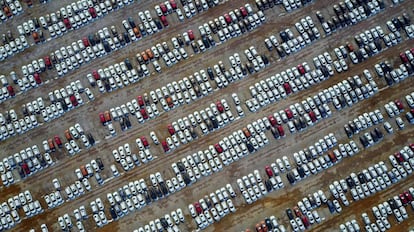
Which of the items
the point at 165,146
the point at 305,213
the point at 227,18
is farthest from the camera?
the point at 227,18

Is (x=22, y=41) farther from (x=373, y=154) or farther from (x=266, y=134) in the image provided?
(x=373, y=154)

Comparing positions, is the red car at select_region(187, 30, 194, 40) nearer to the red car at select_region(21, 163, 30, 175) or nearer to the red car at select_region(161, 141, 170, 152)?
the red car at select_region(161, 141, 170, 152)

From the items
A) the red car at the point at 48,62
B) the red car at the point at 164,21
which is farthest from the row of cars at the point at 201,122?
the red car at the point at 48,62

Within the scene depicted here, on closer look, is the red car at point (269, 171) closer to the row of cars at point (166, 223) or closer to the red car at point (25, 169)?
the row of cars at point (166, 223)

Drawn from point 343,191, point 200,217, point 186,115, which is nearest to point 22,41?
point 186,115

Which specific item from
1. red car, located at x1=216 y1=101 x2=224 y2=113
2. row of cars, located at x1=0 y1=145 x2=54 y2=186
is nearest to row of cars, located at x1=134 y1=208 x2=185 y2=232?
red car, located at x1=216 y1=101 x2=224 y2=113

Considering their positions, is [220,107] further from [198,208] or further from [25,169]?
[25,169]

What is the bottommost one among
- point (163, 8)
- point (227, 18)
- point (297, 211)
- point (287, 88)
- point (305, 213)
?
point (305, 213)

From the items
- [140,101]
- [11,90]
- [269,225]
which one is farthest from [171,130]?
[11,90]
